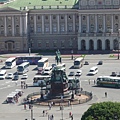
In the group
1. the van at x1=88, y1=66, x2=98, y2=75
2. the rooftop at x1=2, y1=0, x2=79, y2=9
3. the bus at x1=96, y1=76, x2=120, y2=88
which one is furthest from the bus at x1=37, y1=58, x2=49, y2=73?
the rooftop at x1=2, y1=0, x2=79, y2=9

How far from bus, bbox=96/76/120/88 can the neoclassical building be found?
48.0 metres

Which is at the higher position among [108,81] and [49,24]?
[49,24]

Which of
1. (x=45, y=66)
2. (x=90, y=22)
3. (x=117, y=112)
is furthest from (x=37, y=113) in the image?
(x=90, y=22)

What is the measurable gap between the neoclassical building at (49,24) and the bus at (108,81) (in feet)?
157

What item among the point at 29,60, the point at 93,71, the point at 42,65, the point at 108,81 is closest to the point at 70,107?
the point at 108,81

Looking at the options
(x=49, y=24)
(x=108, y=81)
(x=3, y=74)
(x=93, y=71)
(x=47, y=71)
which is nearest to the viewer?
(x=108, y=81)

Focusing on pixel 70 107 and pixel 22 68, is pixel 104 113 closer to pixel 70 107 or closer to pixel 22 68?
pixel 70 107

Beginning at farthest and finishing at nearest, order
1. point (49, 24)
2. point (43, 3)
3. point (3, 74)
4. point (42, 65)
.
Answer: point (43, 3), point (49, 24), point (42, 65), point (3, 74)

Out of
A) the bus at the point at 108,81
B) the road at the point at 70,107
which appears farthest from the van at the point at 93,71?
Answer: the bus at the point at 108,81

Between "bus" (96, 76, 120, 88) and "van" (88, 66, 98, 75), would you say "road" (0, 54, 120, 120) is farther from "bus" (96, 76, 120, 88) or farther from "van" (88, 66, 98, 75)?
"bus" (96, 76, 120, 88)

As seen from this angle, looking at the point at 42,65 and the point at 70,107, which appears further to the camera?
the point at 42,65

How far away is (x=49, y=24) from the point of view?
161m

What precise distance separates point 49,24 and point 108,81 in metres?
56.1

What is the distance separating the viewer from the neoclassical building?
15625 cm
